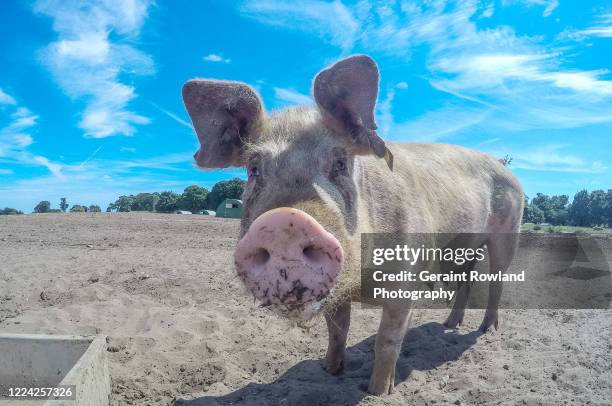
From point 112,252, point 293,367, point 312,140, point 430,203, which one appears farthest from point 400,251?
point 112,252

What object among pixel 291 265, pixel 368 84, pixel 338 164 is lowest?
pixel 291 265

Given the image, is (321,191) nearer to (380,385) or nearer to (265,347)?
(380,385)

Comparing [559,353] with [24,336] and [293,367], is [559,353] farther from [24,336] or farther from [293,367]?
[24,336]

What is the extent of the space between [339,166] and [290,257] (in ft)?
3.45

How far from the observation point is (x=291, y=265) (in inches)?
84.8

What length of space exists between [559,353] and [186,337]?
402 cm

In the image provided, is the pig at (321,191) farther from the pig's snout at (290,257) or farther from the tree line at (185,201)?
the tree line at (185,201)

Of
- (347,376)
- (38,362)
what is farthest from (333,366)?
(38,362)

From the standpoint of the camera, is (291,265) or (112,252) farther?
(112,252)

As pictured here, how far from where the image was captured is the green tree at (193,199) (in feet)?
215

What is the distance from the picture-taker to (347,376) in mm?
3990

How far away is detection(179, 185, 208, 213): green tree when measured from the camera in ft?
215

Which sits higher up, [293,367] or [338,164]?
[338,164]

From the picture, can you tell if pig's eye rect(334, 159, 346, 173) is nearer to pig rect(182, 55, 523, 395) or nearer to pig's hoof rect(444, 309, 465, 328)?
pig rect(182, 55, 523, 395)
